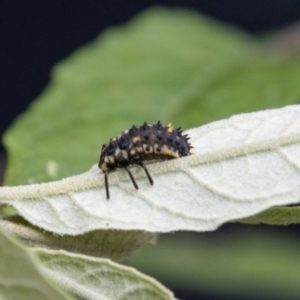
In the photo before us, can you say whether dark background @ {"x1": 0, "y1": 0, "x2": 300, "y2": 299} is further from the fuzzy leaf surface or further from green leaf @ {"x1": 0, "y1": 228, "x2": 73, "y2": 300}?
green leaf @ {"x1": 0, "y1": 228, "x2": 73, "y2": 300}

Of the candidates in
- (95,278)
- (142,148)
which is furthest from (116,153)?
(95,278)

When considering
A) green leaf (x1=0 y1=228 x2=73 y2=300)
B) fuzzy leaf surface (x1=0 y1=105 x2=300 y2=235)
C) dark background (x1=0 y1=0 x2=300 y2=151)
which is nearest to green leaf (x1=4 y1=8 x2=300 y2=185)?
fuzzy leaf surface (x1=0 y1=105 x2=300 y2=235)

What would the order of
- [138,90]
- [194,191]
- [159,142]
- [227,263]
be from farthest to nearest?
[227,263]
[138,90]
[159,142]
[194,191]

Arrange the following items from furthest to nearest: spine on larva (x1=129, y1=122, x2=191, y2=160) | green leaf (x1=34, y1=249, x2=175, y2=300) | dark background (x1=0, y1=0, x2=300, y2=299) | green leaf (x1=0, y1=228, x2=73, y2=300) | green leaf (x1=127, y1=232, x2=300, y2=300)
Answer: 1. dark background (x1=0, y1=0, x2=300, y2=299)
2. green leaf (x1=127, y1=232, x2=300, y2=300)
3. spine on larva (x1=129, y1=122, x2=191, y2=160)
4. green leaf (x1=34, y1=249, x2=175, y2=300)
5. green leaf (x1=0, y1=228, x2=73, y2=300)

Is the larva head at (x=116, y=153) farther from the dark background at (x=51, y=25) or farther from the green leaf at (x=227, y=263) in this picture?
the dark background at (x=51, y=25)

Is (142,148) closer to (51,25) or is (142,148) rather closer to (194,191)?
(194,191)

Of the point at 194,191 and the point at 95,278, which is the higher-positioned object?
the point at 194,191

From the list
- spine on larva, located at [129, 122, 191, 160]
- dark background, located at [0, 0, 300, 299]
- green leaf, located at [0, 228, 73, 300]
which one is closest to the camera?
green leaf, located at [0, 228, 73, 300]
